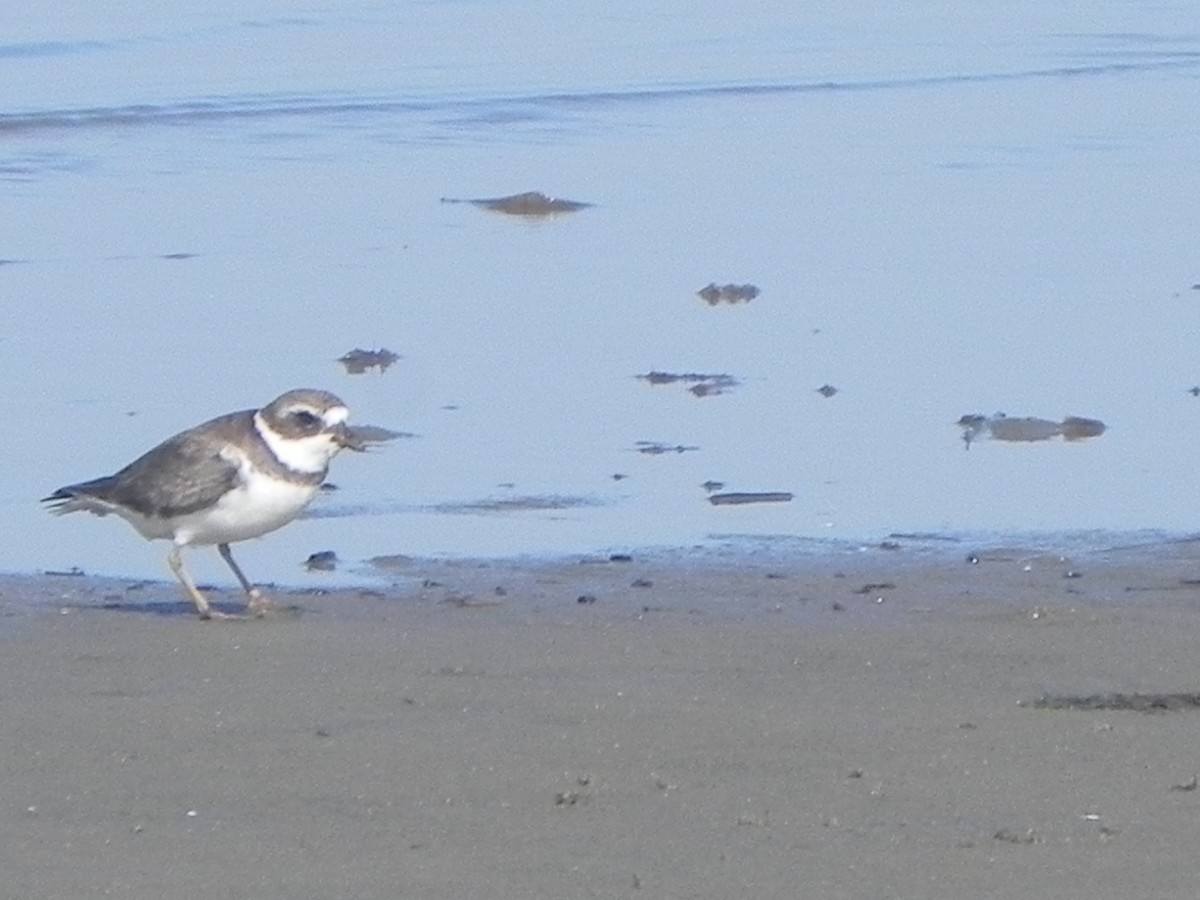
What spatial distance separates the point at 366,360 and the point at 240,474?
2.57 metres

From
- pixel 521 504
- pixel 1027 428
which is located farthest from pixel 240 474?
pixel 1027 428

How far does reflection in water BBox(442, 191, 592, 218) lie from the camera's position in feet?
38.7

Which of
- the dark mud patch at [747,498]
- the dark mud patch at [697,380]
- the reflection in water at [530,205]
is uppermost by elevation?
the reflection in water at [530,205]

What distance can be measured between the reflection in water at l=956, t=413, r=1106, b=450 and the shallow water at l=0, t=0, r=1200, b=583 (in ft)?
0.25

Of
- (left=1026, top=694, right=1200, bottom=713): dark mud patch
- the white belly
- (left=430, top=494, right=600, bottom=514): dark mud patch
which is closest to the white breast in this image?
the white belly

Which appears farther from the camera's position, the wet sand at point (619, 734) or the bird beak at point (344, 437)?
the bird beak at point (344, 437)

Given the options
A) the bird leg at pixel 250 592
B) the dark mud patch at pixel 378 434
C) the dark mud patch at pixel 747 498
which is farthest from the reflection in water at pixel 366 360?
the bird leg at pixel 250 592

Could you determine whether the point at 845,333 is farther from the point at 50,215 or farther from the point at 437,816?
the point at 437,816

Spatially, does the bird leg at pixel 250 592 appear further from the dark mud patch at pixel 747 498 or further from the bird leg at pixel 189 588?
the dark mud patch at pixel 747 498

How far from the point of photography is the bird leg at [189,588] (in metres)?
6.39

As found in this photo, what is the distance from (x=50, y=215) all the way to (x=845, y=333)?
4.14 m

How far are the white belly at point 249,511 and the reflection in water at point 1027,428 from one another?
7.93 ft

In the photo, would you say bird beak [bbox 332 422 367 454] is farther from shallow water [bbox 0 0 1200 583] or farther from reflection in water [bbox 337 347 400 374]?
reflection in water [bbox 337 347 400 374]

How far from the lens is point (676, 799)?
15.5 ft
